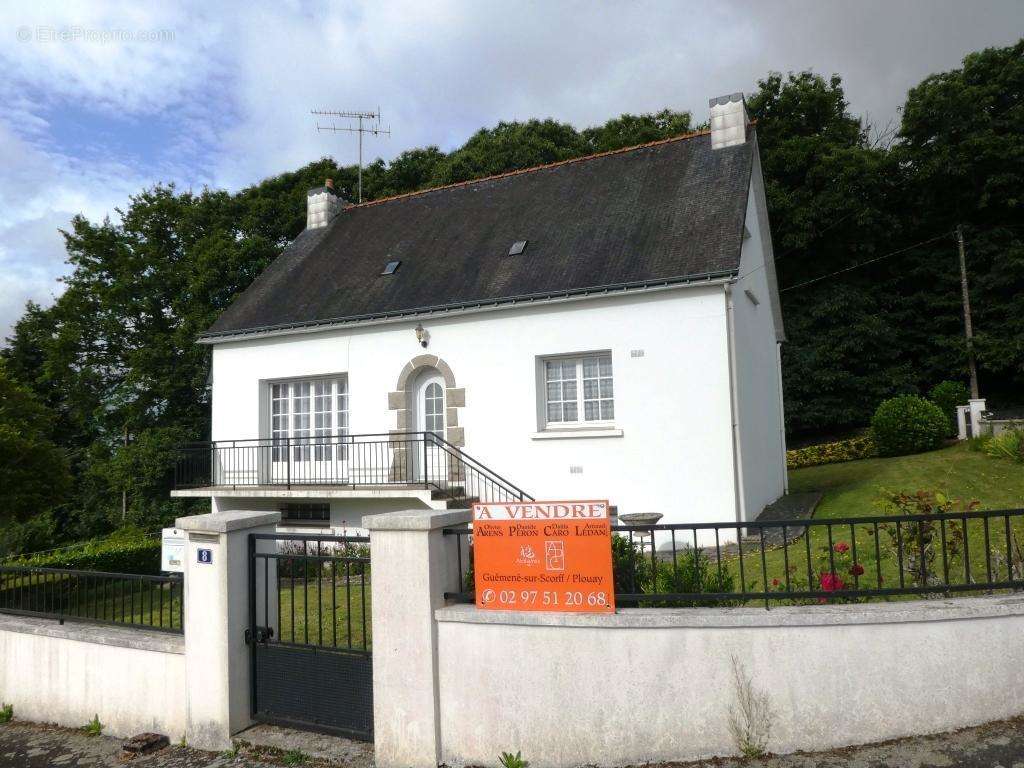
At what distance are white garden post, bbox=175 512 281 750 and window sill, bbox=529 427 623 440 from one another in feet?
22.3

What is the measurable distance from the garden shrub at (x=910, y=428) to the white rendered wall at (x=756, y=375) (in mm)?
5749

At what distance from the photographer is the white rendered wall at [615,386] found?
10883 mm

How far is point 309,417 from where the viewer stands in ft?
47.5

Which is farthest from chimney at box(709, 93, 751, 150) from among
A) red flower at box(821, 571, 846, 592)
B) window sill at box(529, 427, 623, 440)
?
red flower at box(821, 571, 846, 592)

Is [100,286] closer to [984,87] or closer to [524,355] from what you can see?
[524,355]

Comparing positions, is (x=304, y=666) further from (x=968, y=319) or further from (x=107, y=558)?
(x=968, y=319)

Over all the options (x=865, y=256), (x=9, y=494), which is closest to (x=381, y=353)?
(x=9, y=494)

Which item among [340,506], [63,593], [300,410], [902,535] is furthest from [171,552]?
[902,535]

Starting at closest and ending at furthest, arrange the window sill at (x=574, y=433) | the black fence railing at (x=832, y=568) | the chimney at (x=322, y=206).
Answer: the black fence railing at (x=832, y=568), the window sill at (x=574, y=433), the chimney at (x=322, y=206)

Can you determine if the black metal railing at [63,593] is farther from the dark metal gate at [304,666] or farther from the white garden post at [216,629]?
the dark metal gate at [304,666]

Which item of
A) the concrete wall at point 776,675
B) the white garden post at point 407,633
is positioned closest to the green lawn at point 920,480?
the concrete wall at point 776,675

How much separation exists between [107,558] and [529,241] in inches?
374

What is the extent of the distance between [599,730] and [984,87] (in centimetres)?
2871

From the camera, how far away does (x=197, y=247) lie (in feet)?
85.1
